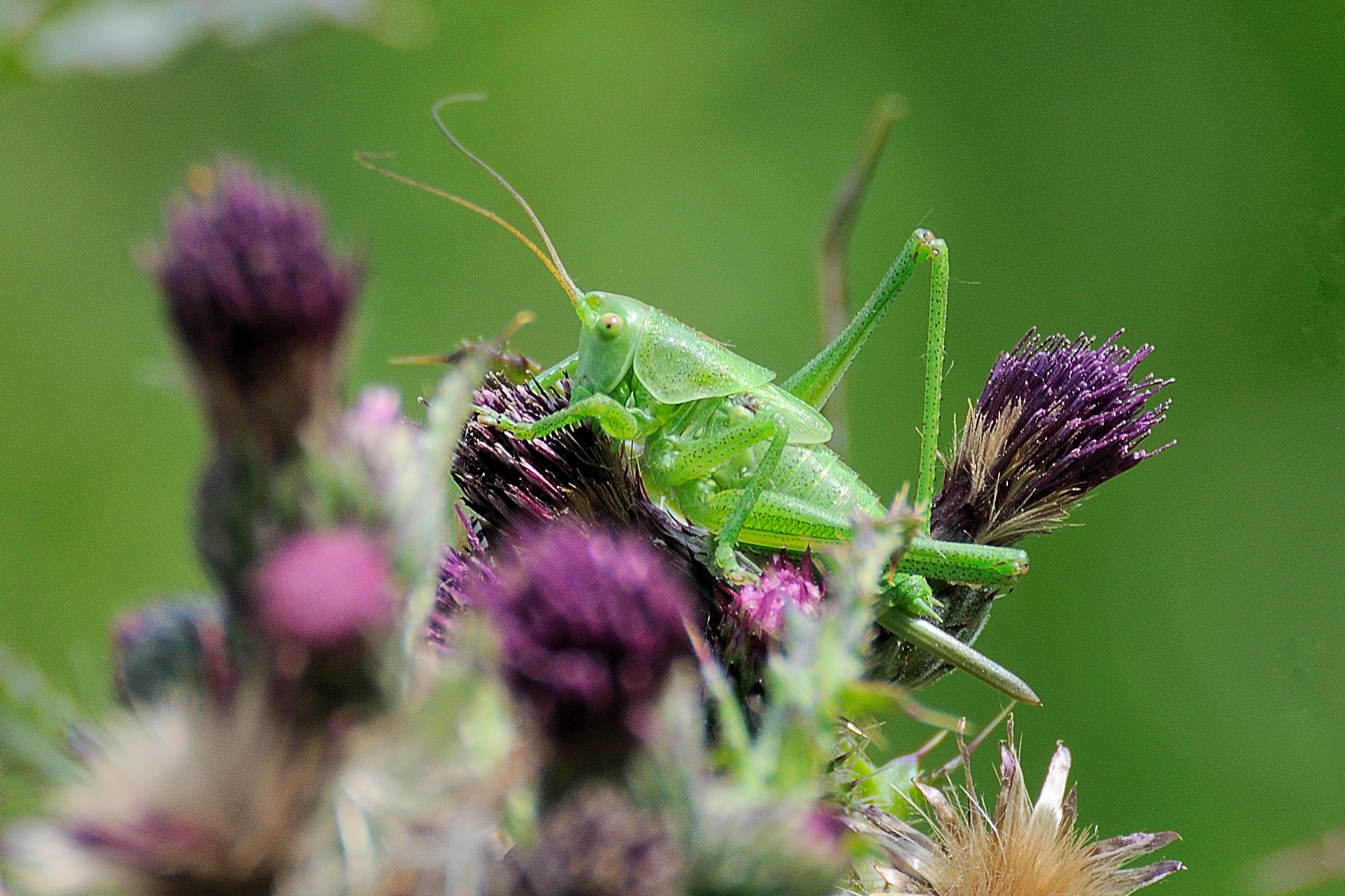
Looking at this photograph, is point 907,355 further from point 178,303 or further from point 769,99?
point 178,303

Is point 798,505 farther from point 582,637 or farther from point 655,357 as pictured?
point 582,637

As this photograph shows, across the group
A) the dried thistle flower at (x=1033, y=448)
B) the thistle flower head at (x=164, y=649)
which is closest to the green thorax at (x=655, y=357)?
the dried thistle flower at (x=1033, y=448)

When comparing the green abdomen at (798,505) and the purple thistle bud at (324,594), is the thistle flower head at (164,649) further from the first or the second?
the green abdomen at (798,505)

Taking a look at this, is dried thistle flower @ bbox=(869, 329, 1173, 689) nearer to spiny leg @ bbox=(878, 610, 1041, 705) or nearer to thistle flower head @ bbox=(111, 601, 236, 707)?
spiny leg @ bbox=(878, 610, 1041, 705)

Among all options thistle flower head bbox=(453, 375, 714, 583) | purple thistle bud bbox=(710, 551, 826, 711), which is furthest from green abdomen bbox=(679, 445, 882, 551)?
purple thistle bud bbox=(710, 551, 826, 711)

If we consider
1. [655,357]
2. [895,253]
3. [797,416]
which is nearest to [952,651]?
[797,416]

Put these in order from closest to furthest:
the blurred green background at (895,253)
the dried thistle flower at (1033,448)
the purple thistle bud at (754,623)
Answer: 1. the purple thistle bud at (754,623)
2. the dried thistle flower at (1033,448)
3. the blurred green background at (895,253)
